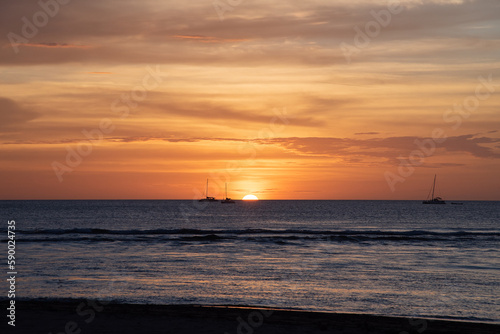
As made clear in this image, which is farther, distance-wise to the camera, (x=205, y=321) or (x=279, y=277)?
(x=279, y=277)

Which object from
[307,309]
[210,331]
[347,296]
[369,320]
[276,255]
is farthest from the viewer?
[276,255]

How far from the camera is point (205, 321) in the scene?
53.8ft

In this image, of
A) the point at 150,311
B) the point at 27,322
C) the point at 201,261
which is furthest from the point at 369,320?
the point at 201,261

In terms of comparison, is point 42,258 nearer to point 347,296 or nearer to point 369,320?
point 347,296

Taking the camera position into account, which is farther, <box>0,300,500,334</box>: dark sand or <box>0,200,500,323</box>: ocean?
<box>0,200,500,323</box>: ocean

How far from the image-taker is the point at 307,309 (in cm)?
1952

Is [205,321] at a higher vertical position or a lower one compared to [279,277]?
higher

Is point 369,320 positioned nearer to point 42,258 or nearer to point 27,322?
point 27,322

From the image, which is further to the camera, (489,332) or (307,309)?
(307,309)

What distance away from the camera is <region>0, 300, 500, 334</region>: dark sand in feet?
50.4

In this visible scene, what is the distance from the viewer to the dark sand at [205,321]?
15.4 metres

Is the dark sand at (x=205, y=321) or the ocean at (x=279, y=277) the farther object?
the ocean at (x=279, y=277)

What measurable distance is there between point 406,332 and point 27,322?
12.1 m

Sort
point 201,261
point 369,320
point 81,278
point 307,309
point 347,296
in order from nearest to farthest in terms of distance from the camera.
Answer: point 369,320 < point 307,309 < point 347,296 < point 81,278 < point 201,261
